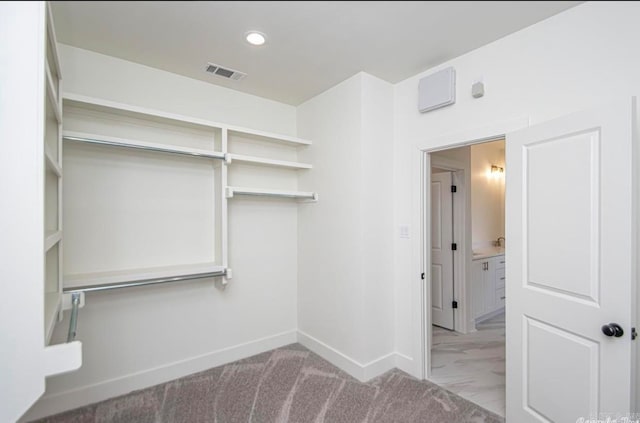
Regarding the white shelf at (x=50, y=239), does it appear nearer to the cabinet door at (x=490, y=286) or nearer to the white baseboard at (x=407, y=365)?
the white baseboard at (x=407, y=365)

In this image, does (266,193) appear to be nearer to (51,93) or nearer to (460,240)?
(51,93)

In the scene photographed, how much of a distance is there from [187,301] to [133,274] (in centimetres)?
55

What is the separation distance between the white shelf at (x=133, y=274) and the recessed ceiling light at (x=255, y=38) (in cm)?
162

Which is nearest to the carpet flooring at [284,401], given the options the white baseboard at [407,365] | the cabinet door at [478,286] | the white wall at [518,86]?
the white baseboard at [407,365]

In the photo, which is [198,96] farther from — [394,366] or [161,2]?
[394,366]

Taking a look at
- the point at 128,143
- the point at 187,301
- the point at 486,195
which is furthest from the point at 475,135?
the point at 486,195

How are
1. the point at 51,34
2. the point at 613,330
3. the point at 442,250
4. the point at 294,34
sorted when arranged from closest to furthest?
the point at 51,34 → the point at 613,330 → the point at 294,34 → the point at 442,250

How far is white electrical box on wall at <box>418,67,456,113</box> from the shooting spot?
2186 mm

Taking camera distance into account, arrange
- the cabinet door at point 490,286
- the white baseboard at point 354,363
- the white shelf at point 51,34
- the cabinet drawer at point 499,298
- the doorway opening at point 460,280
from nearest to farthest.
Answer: the white shelf at point 51,34
the white baseboard at point 354,363
the doorway opening at point 460,280
the cabinet door at point 490,286
the cabinet drawer at point 499,298

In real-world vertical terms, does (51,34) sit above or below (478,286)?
above

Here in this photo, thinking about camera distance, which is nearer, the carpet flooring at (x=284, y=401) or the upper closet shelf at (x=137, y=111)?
the upper closet shelf at (x=137, y=111)

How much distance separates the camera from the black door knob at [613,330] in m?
1.32

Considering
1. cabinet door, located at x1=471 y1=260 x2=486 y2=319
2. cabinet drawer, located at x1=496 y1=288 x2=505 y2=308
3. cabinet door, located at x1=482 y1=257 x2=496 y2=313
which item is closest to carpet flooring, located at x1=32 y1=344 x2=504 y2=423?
cabinet door, located at x1=471 y1=260 x2=486 y2=319

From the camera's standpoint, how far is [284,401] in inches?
84.7
